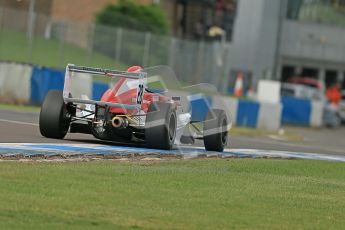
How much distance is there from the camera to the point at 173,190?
34.2 ft

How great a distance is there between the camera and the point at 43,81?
95.1ft

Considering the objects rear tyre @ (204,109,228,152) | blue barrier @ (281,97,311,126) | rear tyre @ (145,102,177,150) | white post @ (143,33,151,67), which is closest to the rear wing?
rear tyre @ (145,102,177,150)

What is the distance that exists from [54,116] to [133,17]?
3079cm

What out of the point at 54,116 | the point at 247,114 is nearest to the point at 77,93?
the point at 247,114

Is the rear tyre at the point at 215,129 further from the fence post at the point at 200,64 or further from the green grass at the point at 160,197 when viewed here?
the fence post at the point at 200,64

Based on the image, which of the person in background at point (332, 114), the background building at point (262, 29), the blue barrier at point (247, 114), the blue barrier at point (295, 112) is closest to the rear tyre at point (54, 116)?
the blue barrier at point (247, 114)

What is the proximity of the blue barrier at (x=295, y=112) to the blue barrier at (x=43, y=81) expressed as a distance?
13525 millimetres

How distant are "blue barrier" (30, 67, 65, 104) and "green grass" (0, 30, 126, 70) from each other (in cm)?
399

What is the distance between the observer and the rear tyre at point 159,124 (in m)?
14.8

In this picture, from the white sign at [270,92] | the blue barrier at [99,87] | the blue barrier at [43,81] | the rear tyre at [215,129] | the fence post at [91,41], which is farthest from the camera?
the white sign at [270,92]

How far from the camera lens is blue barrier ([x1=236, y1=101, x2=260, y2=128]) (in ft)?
106

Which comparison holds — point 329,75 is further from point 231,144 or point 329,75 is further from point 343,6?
point 231,144

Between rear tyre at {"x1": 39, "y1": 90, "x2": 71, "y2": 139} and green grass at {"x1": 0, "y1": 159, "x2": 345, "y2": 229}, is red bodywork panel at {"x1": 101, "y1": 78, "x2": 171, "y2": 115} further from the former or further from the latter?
green grass at {"x1": 0, "y1": 159, "x2": 345, "y2": 229}

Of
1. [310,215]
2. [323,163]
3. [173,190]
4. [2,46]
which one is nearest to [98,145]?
[323,163]
